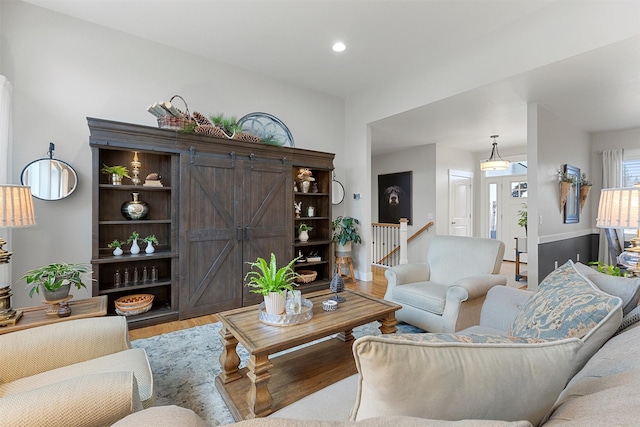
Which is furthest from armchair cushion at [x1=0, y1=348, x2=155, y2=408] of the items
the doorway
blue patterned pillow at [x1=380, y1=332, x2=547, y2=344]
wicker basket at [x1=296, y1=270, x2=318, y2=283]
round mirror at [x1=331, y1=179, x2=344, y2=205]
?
the doorway

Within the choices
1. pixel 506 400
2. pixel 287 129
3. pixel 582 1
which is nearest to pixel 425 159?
pixel 287 129

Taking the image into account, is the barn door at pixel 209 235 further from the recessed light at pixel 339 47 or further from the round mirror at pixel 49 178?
the recessed light at pixel 339 47

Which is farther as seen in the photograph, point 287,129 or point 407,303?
point 287,129

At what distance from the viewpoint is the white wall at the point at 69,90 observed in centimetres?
275

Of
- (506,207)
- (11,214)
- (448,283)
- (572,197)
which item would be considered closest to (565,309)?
(448,283)

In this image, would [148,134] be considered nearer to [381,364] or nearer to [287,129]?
[287,129]

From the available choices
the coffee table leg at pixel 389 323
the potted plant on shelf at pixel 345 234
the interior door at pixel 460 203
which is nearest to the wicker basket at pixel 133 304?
the coffee table leg at pixel 389 323

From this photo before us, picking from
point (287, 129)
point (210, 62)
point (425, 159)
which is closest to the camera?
point (210, 62)

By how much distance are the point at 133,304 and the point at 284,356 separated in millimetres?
1805

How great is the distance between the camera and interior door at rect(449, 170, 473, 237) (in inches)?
258

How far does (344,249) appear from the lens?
4652 millimetres

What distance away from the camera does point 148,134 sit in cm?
288

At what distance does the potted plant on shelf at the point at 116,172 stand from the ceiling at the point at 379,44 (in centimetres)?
158

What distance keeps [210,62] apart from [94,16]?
4.00ft
